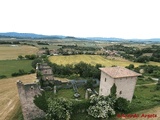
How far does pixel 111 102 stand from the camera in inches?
1101

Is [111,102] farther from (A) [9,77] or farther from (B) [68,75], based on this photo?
(A) [9,77]

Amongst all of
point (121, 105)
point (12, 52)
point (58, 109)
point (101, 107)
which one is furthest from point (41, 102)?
point (12, 52)

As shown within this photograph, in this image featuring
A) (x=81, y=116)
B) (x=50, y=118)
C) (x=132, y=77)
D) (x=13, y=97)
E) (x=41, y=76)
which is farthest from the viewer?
(x=41, y=76)

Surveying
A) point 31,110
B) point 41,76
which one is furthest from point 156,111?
point 41,76

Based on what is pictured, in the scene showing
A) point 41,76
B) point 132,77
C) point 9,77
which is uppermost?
point 132,77

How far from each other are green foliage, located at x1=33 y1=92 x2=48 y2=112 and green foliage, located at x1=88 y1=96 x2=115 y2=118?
718 centimetres

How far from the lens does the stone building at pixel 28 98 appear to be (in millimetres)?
24083

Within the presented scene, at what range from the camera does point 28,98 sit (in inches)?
958

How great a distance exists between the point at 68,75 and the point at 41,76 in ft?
44.4

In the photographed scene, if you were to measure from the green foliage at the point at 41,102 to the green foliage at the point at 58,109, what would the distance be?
743 mm

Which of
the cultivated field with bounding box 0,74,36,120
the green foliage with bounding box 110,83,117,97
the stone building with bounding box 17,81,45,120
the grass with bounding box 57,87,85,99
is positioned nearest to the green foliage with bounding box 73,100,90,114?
the green foliage with bounding box 110,83,117,97

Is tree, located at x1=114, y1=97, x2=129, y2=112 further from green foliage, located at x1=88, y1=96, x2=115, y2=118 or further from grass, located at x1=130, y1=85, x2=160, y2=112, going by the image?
grass, located at x1=130, y1=85, x2=160, y2=112

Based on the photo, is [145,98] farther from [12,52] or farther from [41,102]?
[12,52]

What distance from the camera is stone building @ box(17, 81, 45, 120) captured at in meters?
24.1
